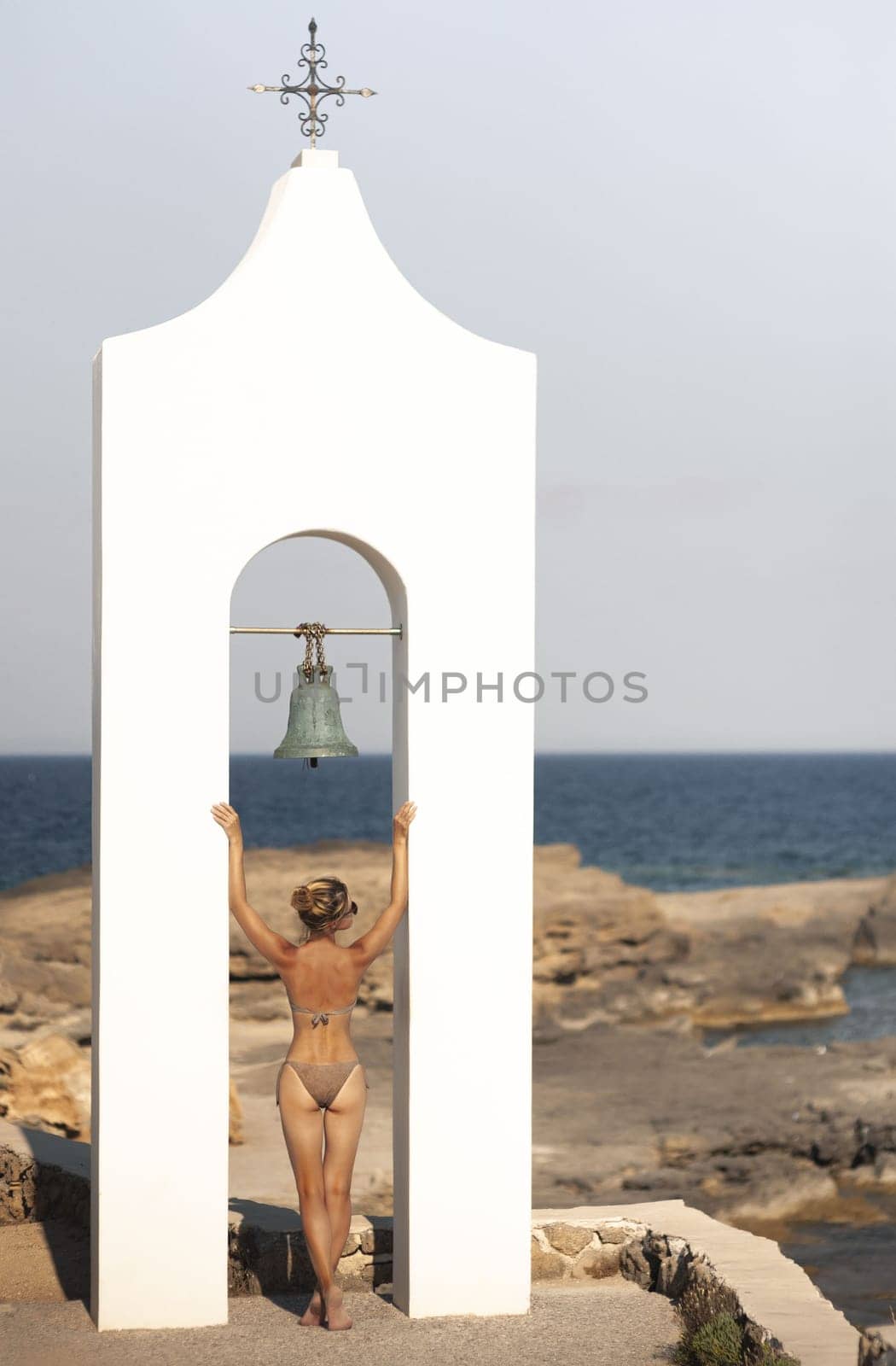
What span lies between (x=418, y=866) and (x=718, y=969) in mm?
25913

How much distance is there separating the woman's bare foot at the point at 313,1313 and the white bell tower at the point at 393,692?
13.6 inches

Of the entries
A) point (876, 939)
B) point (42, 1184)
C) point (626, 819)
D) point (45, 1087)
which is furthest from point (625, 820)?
point (42, 1184)

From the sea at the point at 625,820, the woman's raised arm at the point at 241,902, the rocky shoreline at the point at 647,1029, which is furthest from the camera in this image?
the sea at the point at 625,820

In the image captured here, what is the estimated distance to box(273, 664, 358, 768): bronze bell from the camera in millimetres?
7176

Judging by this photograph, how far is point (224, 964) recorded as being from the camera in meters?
6.86

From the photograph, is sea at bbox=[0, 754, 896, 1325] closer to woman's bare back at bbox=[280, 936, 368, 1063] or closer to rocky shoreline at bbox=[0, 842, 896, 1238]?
rocky shoreline at bbox=[0, 842, 896, 1238]

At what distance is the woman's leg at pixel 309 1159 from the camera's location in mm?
6887

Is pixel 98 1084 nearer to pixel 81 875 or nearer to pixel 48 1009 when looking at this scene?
pixel 48 1009

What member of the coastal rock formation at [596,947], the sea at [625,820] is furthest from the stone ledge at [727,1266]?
the sea at [625,820]

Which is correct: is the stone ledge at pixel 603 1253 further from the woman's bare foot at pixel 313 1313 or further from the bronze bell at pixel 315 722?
the bronze bell at pixel 315 722

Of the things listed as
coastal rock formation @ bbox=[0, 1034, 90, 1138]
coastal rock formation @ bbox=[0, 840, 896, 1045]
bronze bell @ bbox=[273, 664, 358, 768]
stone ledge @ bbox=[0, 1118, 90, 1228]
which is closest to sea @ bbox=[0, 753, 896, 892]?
coastal rock formation @ bbox=[0, 840, 896, 1045]

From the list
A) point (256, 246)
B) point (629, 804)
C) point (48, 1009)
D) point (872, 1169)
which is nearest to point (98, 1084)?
point (256, 246)

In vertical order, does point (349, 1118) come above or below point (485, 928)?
below

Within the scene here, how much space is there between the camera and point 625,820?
238 ft
